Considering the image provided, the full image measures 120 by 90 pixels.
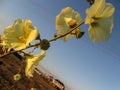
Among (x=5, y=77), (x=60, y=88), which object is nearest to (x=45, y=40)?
(x=5, y=77)

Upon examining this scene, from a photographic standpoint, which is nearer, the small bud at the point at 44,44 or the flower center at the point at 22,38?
the small bud at the point at 44,44

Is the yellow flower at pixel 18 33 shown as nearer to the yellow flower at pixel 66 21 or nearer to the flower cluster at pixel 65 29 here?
the flower cluster at pixel 65 29

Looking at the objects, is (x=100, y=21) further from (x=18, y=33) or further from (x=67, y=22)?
(x=18, y=33)

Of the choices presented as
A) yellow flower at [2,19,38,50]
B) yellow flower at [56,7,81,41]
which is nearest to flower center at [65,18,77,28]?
yellow flower at [56,7,81,41]

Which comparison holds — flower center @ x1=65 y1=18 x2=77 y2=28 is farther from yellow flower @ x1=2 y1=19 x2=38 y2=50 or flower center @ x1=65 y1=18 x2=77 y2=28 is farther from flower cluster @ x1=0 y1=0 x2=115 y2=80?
yellow flower @ x1=2 y1=19 x2=38 y2=50

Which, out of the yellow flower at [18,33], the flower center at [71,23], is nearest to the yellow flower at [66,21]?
the flower center at [71,23]

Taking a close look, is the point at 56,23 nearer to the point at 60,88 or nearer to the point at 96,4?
the point at 96,4
